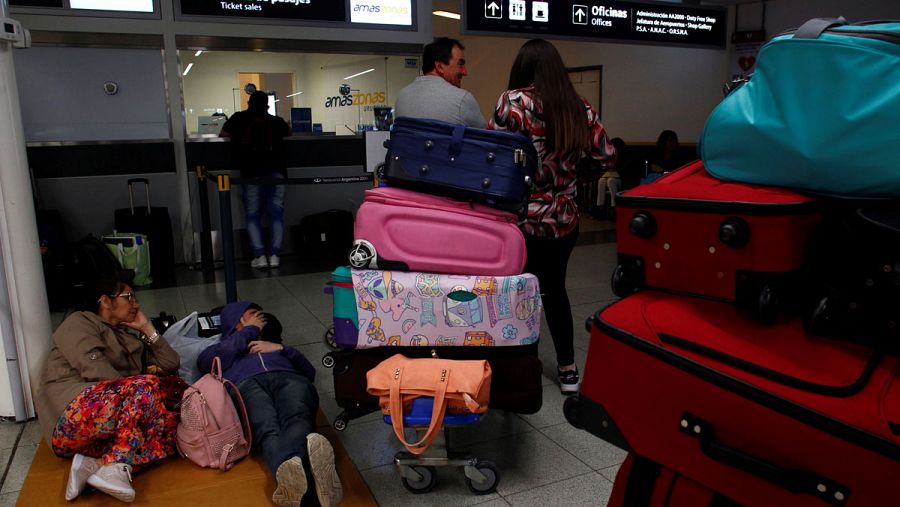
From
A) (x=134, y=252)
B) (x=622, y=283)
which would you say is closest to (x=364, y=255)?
(x=622, y=283)

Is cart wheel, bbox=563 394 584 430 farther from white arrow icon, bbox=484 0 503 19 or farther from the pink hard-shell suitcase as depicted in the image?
white arrow icon, bbox=484 0 503 19

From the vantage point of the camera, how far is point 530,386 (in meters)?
2.42

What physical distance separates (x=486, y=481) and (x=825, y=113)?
5.62 ft

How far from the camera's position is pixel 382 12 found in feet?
22.9

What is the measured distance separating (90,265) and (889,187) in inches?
200

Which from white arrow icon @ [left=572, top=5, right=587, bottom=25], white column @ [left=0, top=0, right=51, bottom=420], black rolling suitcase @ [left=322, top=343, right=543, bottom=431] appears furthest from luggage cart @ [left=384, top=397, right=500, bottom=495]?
white arrow icon @ [left=572, top=5, right=587, bottom=25]

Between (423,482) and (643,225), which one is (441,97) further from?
(643,225)

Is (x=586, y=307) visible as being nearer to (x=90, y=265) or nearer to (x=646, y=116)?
(x=90, y=265)

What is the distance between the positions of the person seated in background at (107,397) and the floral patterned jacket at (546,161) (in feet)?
5.24

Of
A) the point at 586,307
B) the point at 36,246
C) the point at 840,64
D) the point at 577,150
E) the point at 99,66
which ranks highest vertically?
the point at 99,66

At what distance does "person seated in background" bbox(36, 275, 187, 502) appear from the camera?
250cm

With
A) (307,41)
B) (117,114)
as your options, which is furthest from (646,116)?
(117,114)

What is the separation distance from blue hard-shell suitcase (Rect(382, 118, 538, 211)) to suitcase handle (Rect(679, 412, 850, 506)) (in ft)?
4.22

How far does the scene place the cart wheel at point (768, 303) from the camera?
45.4 inches
